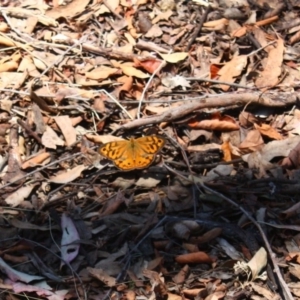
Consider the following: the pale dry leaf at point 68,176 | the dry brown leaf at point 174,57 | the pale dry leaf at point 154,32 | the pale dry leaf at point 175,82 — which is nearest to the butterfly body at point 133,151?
the pale dry leaf at point 68,176

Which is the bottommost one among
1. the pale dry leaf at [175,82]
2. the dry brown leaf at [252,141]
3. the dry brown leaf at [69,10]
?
the dry brown leaf at [252,141]

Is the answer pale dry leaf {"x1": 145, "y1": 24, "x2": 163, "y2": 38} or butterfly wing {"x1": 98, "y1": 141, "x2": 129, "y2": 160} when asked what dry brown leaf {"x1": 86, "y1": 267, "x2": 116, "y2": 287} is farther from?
pale dry leaf {"x1": 145, "y1": 24, "x2": 163, "y2": 38}

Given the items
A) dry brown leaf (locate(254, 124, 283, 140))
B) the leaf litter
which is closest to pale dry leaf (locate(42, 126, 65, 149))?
the leaf litter

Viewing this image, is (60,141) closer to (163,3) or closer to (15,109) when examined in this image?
(15,109)

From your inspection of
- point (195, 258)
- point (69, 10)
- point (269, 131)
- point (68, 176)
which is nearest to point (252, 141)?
point (269, 131)

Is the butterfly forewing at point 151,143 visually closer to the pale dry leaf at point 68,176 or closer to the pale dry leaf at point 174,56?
the pale dry leaf at point 68,176

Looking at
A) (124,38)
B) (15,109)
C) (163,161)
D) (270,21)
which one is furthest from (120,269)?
(270,21)
